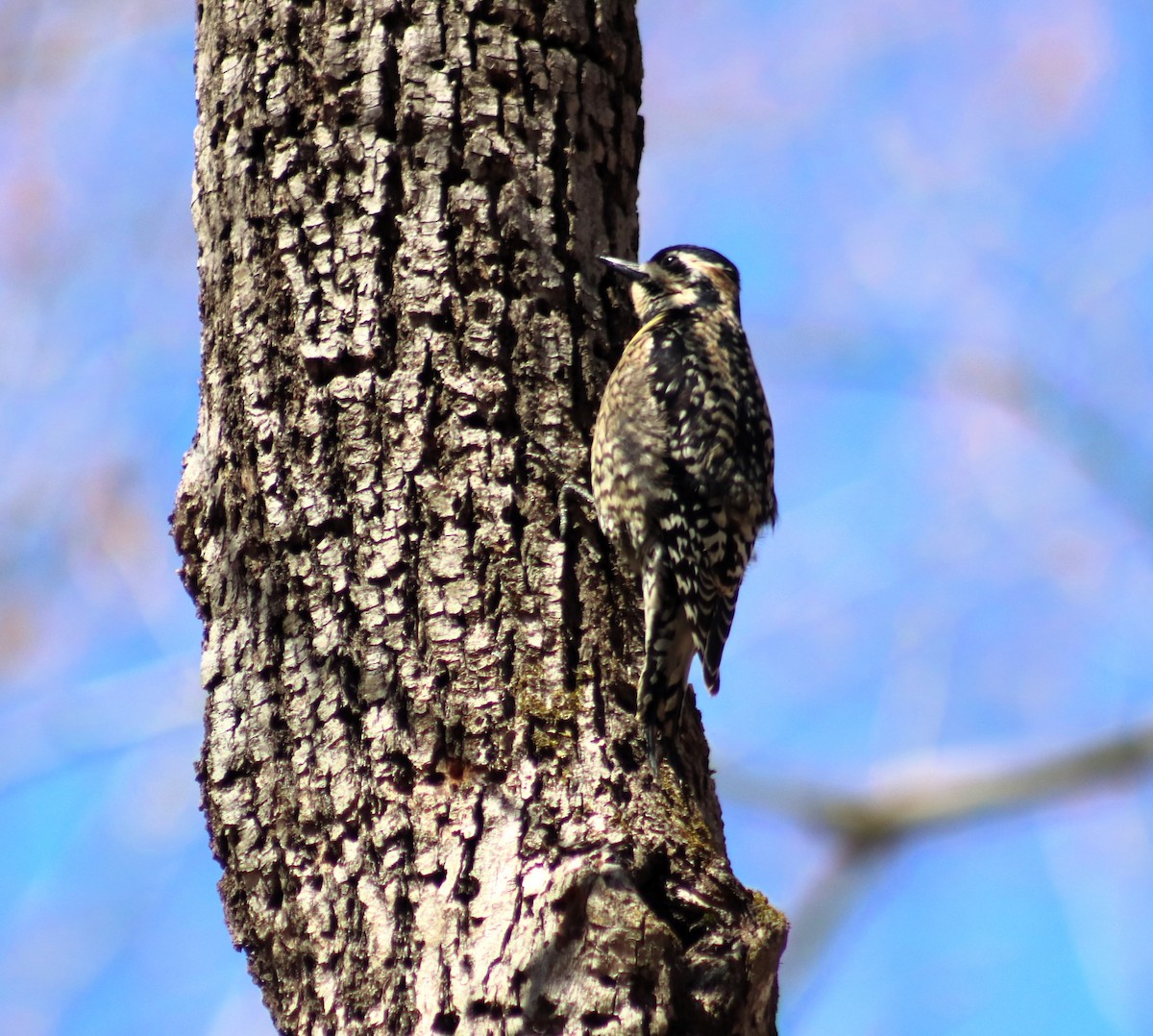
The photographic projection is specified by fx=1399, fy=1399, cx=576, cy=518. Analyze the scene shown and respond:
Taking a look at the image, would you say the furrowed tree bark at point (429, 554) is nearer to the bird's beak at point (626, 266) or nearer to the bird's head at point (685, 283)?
the bird's beak at point (626, 266)

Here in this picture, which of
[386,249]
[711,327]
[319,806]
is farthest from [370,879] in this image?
[711,327]

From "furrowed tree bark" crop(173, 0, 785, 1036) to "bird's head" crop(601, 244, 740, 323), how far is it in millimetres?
492

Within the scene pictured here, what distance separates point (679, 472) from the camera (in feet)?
14.5

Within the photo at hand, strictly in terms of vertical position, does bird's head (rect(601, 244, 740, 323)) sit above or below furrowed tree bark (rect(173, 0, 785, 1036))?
above

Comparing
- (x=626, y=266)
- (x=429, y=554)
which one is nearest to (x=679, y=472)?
(x=626, y=266)

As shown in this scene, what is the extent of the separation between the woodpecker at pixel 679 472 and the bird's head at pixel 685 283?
10 millimetres

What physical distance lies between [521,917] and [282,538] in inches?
42.1

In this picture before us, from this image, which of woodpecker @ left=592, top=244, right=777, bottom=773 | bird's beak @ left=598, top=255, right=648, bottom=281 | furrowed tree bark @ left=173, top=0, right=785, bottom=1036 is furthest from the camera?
bird's beak @ left=598, top=255, right=648, bottom=281

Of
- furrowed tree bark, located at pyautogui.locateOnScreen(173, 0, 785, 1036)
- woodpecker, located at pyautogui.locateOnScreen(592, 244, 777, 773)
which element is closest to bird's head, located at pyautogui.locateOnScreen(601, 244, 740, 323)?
woodpecker, located at pyautogui.locateOnScreen(592, 244, 777, 773)

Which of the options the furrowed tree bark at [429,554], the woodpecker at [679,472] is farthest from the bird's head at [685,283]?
the furrowed tree bark at [429,554]

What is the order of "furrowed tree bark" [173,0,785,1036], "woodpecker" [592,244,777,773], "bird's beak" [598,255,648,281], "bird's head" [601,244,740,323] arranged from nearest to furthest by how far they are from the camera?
"furrowed tree bark" [173,0,785,1036] < "woodpecker" [592,244,777,773] < "bird's beak" [598,255,648,281] < "bird's head" [601,244,740,323]

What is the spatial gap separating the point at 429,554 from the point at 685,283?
2250 millimetres

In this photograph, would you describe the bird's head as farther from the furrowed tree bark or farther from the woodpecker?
the furrowed tree bark

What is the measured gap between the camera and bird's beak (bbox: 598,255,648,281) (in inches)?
155
